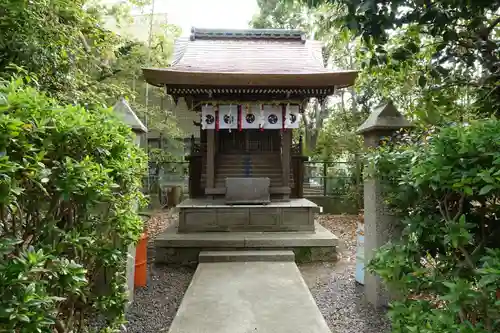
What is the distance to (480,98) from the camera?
111 inches

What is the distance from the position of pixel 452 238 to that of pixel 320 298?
2912 millimetres

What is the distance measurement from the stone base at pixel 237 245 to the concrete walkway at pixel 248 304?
0.95 metres

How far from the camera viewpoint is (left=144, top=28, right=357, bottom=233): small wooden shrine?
6.68m

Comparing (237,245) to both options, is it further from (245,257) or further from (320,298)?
(320,298)

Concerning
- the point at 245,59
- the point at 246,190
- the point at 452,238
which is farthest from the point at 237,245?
the point at 245,59

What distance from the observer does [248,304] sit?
139 inches

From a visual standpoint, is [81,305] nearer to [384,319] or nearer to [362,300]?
[384,319]

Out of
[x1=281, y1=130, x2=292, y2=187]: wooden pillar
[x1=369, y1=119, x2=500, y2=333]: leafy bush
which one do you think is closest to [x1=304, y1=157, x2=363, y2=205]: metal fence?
[x1=281, y1=130, x2=292, y2=187]: wooden pillar

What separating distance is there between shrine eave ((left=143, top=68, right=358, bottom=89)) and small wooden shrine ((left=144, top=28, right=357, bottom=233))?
2cm

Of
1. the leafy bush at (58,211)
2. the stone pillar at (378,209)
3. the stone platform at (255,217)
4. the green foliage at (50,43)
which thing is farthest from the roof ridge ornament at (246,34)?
the leafy bush at (58,211)

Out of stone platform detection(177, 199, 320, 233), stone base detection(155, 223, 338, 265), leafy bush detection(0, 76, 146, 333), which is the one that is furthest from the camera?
stone platform detection(177, 199, 320, 233)

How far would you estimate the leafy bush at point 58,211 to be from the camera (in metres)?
1.27

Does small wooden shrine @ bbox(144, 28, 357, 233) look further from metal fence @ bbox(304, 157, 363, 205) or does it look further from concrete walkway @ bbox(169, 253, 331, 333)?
metal fence @ bbox(304, 157, 363, 205)

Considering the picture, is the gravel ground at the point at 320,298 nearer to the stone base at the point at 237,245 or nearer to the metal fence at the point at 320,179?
the stone base at the point at 237,245
